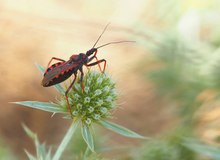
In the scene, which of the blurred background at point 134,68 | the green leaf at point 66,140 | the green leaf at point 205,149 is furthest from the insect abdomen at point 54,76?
the green leaf at point 205,149

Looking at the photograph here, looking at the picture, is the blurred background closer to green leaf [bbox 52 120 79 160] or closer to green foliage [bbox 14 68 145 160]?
green foliage [bbox 14 68 145 160]

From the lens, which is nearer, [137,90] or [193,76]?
[193,76]

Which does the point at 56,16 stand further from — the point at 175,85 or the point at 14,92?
the point at 175,85

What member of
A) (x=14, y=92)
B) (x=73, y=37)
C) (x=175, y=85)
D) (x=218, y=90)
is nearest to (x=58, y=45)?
(x=73, y=37)

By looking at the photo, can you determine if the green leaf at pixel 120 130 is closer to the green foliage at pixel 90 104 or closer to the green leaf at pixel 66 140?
the green foliage at pixel 90 104

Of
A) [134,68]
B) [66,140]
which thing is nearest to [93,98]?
[66,140]

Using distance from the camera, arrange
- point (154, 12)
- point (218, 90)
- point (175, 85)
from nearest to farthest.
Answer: point (218, 90), point (175, 85), point (154, 12)
